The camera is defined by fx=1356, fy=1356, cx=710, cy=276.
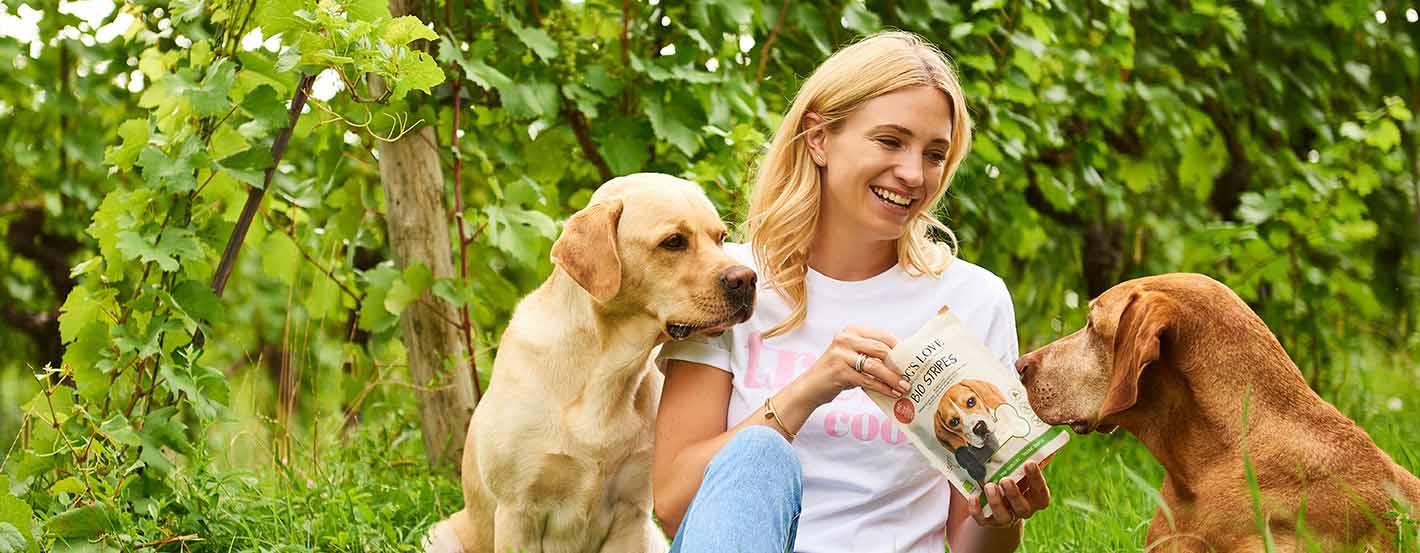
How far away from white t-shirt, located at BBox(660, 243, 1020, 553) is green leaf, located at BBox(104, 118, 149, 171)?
1.69 metres

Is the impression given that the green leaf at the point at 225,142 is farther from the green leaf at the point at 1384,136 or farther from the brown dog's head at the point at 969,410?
the green leaf at the point at 1384,136

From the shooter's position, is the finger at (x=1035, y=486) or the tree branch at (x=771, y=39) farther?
the tree branch at (x=771, y=39)

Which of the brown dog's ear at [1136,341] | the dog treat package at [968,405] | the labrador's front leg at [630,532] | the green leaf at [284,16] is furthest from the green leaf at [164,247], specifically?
the brown dog's ear at [1136,341]

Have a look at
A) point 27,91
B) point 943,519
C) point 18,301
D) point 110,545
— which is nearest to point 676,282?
point 943,519

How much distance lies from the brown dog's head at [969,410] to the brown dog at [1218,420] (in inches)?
12.7

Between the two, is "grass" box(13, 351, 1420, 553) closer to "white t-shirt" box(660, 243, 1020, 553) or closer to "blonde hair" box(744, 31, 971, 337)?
"white t-shirt" box(660, 243, 1020, 553)

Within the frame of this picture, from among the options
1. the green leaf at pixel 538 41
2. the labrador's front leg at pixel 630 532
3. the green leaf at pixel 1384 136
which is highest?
the green leaf at pixel 538 41

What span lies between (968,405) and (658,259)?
83 centimetres

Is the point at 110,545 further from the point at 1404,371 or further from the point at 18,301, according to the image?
the point at 1404,371

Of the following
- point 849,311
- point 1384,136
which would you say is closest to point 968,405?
point 849,311

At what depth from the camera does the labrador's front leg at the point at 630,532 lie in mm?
3350

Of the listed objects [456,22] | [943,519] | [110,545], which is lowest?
[110,545]

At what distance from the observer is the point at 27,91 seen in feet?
23.7

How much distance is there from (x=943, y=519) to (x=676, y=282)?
84cm
